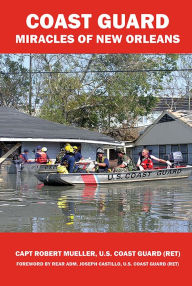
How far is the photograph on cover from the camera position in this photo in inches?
458

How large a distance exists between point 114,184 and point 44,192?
4.46 metres

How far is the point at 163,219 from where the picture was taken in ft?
35.9

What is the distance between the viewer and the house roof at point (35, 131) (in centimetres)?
3159

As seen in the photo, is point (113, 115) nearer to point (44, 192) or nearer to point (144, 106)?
point (144, 106)

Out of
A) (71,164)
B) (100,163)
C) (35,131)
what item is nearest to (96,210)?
(71,164)

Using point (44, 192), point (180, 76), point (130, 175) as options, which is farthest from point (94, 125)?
point (44, 192)

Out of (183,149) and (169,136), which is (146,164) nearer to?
(183,149)

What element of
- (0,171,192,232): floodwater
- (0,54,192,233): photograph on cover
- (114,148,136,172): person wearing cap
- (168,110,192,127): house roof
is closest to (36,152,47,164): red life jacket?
(0,54,192,233): photograph on cover

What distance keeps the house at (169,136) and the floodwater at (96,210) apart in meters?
23.2

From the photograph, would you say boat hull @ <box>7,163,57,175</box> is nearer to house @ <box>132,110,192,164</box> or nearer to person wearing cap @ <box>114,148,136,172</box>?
person wearing cap @ <box>114,148,136,172</box>

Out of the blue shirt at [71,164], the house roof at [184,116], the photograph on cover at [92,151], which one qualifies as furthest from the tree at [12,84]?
the blue shirt at [71,164]

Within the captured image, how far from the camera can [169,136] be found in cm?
4425

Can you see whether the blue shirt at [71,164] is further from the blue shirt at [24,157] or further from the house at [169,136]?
the house at [169,136]

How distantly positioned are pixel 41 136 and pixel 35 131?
4.34 feet
